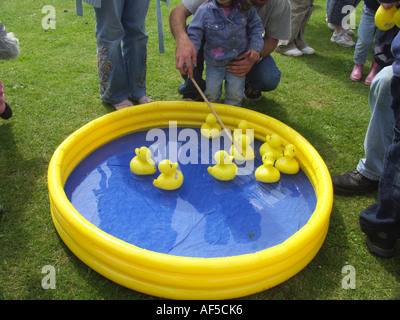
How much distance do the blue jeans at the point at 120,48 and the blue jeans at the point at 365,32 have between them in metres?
2.29

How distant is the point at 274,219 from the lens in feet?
7.33

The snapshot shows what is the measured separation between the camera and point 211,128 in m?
2.88

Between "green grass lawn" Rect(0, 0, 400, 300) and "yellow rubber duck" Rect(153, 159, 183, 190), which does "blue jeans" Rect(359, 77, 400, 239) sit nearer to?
"green grass lawn" Rect(0, 0, 400, 300)

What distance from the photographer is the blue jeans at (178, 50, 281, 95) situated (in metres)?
3.13

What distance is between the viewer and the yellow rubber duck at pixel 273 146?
2586mm

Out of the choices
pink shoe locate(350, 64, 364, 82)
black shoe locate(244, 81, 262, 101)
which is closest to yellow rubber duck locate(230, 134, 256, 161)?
black shoe locate(244, 81, 262, 101)

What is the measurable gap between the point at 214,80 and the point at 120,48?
819mm

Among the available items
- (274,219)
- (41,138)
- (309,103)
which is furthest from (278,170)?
(41,138)

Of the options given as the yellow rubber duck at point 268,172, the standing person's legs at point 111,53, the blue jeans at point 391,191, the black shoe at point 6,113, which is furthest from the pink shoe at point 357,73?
the black shoe at point 6,113

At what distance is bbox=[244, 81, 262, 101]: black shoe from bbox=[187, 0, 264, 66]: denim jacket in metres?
0.54

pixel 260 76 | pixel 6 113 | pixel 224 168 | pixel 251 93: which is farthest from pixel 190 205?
pixel 6 113

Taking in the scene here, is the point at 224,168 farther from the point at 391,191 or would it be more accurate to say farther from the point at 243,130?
the point at 391,191
